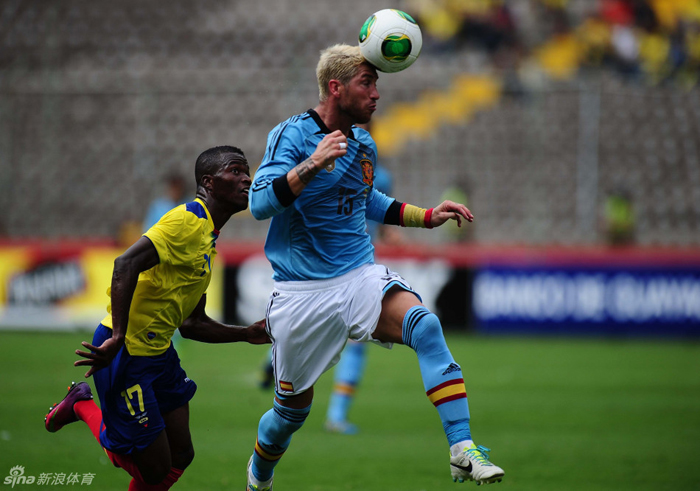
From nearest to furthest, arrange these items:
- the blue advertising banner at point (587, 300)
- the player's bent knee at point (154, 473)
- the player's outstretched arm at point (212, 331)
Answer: the player's bent knee at point (154, 473), the player's outstretched arm at point (212, 331), the blue advertising banner at point (587, 300)

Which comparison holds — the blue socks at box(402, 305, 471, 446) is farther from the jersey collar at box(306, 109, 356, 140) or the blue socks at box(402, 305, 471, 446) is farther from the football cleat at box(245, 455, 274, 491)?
the football cleat at box(245, 455, 274, 491)

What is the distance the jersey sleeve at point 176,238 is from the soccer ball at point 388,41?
1360 mm

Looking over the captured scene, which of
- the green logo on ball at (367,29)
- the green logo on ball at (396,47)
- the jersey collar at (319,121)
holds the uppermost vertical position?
the green logo on ball at (367,29)

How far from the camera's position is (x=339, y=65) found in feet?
15.8

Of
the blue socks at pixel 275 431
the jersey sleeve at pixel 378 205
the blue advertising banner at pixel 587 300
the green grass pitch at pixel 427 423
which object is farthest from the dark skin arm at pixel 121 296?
the blue advertising banner at pixel 587 300

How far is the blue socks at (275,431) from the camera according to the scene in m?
5.05

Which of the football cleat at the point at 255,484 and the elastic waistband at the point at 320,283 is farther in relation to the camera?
the football cleat at the point at 255,484

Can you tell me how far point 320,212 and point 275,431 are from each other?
4.31ft

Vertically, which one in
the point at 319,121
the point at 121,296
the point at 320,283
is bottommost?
the point at 121,296

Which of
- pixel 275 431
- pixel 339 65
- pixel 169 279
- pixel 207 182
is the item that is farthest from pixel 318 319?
pixel 339 65

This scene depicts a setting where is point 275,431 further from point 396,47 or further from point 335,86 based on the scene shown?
point 396,47

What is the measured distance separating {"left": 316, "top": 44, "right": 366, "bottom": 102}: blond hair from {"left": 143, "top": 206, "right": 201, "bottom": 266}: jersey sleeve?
1.07 meters

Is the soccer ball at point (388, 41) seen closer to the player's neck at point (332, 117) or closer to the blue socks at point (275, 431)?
the player's neck at point (332, 117)

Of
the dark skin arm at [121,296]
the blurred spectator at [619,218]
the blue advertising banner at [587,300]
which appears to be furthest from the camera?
the blurred spectator at [619,218]
